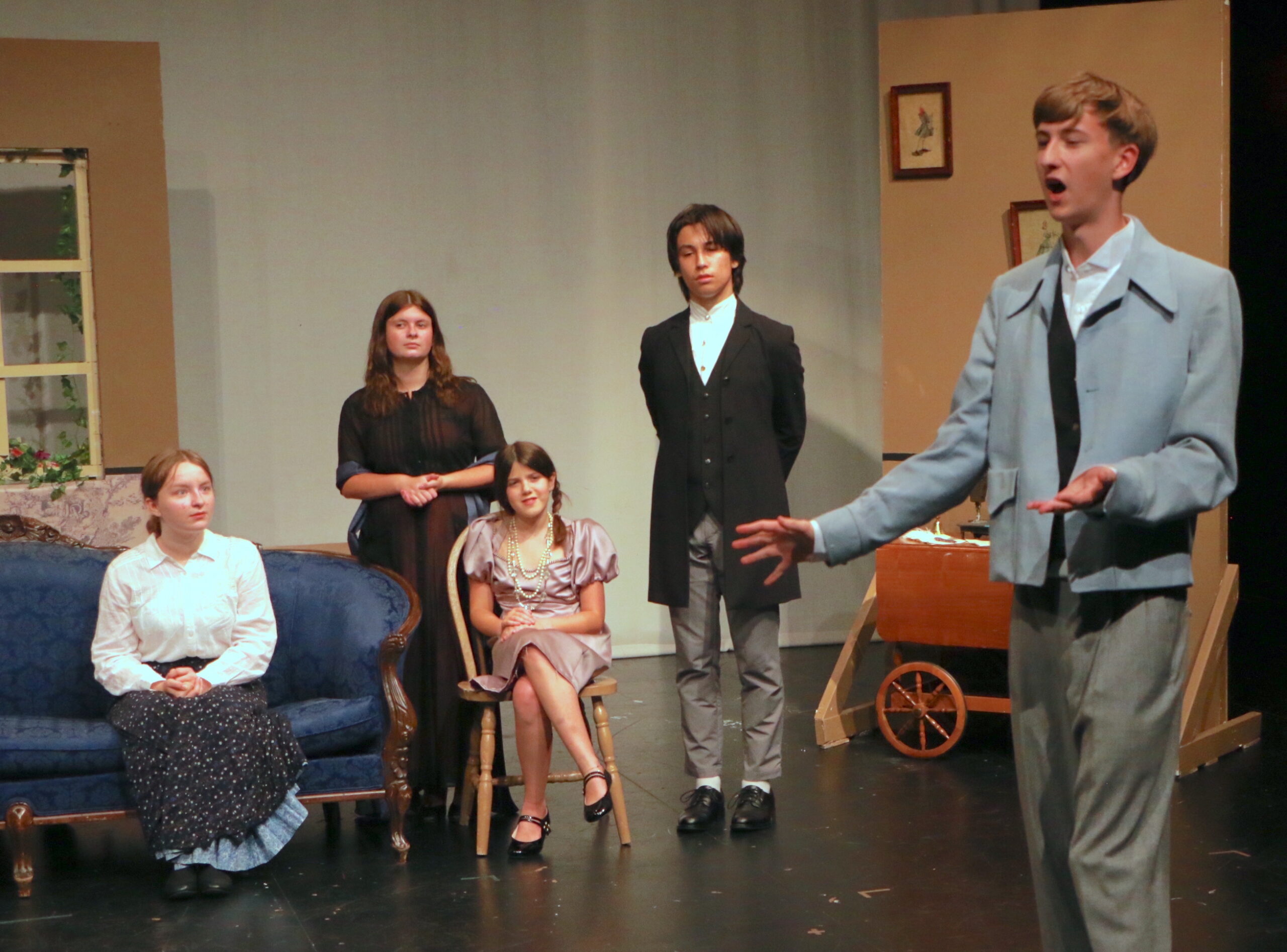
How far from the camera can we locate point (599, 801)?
368 cm

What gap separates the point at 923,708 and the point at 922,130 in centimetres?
197

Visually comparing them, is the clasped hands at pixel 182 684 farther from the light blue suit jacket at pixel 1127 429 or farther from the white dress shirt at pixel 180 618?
the light blue suit jacket at pixel 1127 429

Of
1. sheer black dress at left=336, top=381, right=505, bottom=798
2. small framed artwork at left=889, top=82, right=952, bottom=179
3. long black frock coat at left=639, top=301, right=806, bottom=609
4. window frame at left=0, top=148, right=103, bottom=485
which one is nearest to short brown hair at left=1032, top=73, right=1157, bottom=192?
long black frock coat at left=639, top=301, right=806, bottom=609

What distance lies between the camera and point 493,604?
402cm

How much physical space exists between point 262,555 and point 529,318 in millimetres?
2489

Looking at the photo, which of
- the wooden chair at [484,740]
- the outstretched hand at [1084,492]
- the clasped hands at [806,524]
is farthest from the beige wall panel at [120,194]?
the outstretched hand at [1084,492]

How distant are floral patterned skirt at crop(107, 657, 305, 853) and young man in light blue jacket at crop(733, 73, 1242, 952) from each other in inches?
76.9

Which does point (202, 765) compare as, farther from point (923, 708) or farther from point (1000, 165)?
point (1000, 165)

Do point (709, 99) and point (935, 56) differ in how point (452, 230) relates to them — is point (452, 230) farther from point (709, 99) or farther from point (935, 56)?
A: point (935, 56)

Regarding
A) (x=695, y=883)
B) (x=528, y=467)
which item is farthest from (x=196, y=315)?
Result: (x=695, y=883)

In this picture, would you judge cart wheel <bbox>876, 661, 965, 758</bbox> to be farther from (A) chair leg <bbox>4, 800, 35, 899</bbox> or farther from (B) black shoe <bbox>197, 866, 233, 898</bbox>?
(A) chair leg <bbox>4, 800, 35, 899</bbox>

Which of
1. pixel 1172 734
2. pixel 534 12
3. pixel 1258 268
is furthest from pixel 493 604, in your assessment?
pixel 1258 268

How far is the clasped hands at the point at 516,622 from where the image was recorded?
3.87 m

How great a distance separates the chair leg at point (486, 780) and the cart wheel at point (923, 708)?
4.91 ft
